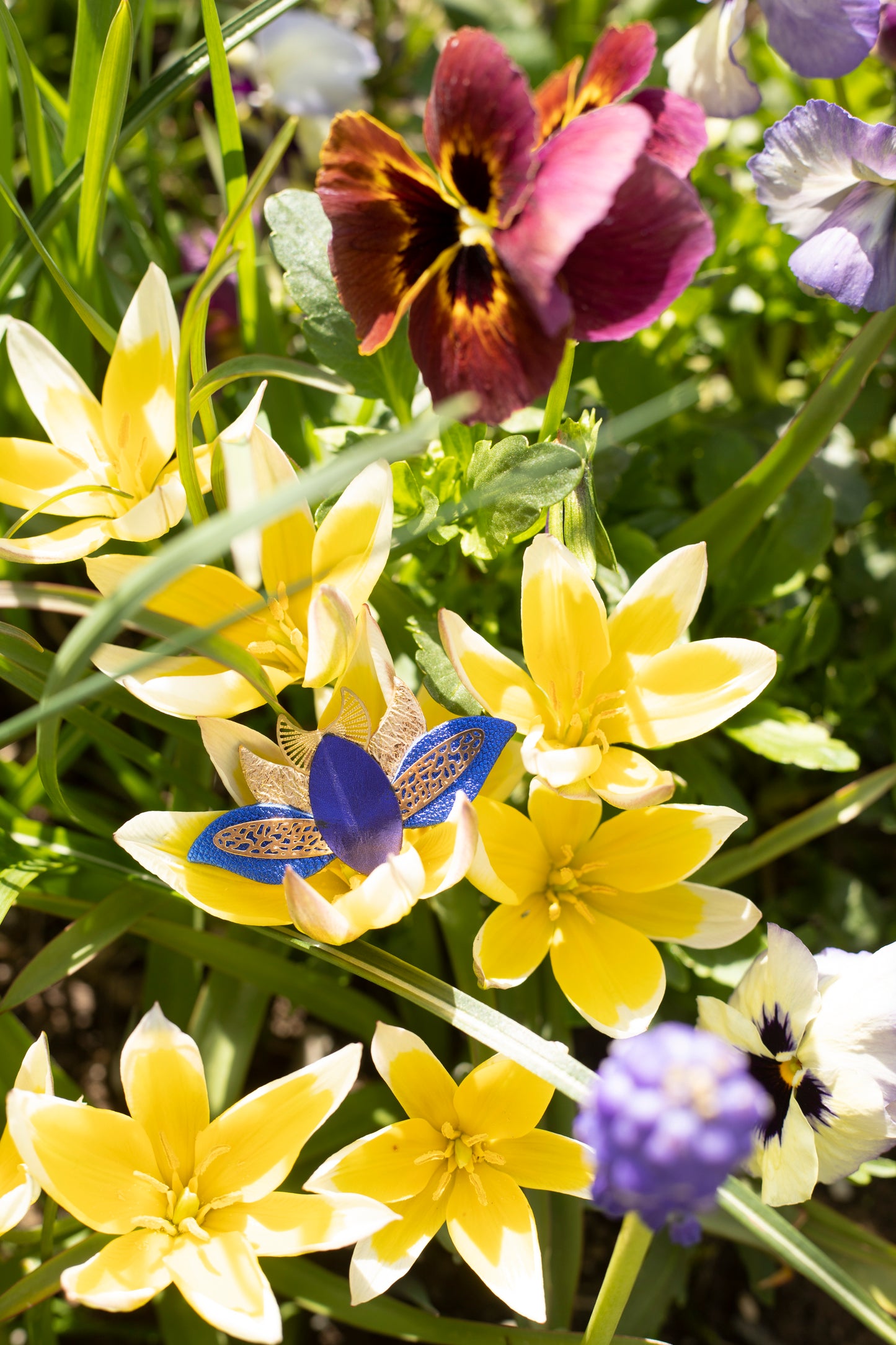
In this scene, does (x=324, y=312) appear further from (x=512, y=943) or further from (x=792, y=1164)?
(x=792, y=1164)

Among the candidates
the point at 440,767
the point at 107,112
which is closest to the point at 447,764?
the point at 440,767

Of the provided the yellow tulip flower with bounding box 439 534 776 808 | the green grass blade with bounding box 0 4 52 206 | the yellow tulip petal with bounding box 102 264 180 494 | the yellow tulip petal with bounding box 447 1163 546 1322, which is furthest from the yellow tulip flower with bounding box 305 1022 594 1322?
the green grass blade with bounding box 0 4 52 206

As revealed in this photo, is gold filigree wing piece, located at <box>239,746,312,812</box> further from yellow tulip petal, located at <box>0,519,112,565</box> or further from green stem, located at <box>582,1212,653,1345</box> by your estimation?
green stem, located at <box>582,1212,653,1345</box>

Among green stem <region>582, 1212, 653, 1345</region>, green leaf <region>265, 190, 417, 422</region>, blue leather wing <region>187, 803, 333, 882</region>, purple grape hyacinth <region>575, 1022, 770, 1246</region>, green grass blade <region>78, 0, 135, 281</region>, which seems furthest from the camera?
green leaf <region>265, 190, 417, 422</region>

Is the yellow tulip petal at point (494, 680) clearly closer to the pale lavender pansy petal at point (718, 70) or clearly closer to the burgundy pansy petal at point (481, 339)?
the burgundy pansy petal at point (481, 339)

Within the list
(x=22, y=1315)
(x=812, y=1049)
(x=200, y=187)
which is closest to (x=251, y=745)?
(x=812, y=1049)
